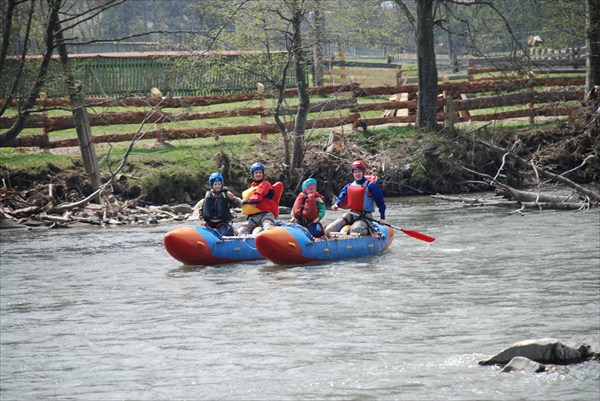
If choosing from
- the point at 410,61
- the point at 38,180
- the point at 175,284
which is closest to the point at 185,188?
the point at 38,180

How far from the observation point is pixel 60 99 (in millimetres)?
25234

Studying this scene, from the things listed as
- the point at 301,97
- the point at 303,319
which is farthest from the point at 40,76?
the point at 303,319

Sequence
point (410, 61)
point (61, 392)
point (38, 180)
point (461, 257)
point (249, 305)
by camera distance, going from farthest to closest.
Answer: point (410, 61) < point (38, 180) < point (461, 257) < point (249, 305) < point (61, 392)

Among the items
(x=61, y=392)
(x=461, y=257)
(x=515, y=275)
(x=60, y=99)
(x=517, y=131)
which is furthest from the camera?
(x=517, y=131)

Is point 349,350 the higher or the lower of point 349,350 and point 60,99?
the lower

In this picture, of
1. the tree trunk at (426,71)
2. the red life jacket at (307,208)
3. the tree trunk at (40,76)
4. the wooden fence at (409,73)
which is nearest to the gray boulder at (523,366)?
the red life jacket at (307,208)

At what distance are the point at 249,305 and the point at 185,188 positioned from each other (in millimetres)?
10857

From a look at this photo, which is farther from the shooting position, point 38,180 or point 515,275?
point 38,180

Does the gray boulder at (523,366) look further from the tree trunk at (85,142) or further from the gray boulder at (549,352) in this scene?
the tree trunk at (85,142)

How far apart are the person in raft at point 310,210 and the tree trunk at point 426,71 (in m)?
10.7

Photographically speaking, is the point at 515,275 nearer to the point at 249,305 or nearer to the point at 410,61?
the point at 249,305

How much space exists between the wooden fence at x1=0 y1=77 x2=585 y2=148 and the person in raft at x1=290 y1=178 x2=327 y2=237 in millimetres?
8441

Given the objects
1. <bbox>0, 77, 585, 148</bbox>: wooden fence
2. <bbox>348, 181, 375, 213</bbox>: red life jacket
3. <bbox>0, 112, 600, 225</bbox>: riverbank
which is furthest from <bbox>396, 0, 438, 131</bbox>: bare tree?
<bbox>348, 181, 375, 213</bbox>: red life jacket

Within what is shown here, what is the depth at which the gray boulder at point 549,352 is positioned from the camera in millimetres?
9945
